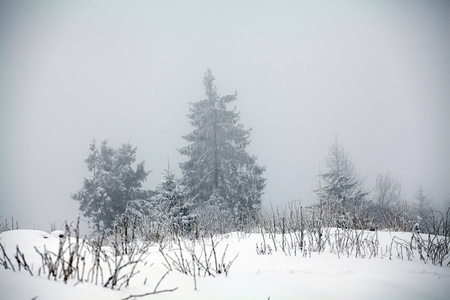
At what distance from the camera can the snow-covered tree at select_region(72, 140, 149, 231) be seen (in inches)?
679

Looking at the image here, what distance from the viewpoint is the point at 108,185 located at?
17938mm

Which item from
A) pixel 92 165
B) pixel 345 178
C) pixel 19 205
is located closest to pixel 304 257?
pixel 345 178

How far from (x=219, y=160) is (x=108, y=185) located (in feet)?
28.7

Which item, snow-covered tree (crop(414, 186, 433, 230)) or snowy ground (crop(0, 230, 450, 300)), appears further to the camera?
snow-covered tree (crop(414, 186, 433, 230))

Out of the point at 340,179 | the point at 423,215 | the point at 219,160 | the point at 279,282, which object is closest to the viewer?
the point at 279,282

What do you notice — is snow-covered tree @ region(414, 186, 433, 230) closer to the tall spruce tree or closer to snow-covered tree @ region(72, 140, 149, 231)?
the tall spruce tree

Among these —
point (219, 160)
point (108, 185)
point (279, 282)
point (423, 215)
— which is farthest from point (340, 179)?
point (108, 185)

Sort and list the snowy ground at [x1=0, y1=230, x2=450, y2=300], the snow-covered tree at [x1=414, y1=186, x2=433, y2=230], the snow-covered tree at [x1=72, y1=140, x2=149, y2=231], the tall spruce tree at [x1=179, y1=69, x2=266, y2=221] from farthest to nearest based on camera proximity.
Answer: the tall spruce tree at [x1=179, y1=69, x2=266, y2=221], the snow-covered tree at [x1=72, y1=140, x2=149, y2=231], the snow-covered tree at [x1=414, y1=186, x2=433, y2=230], the snowy ground at [x1=0, y1=230, x2=450, y2=300]

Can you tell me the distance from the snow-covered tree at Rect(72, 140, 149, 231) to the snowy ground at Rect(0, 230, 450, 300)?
14839mm

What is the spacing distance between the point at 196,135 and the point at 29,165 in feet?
503

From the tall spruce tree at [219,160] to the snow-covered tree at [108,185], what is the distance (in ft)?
13.9

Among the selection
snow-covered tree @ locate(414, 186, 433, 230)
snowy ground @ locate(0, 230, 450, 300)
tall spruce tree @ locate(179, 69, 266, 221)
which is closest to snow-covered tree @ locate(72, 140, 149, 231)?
tall spruce tree @ locate(179, 69, 266, 221)

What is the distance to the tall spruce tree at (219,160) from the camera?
18.5 metres

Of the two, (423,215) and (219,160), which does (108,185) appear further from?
(423,215)
